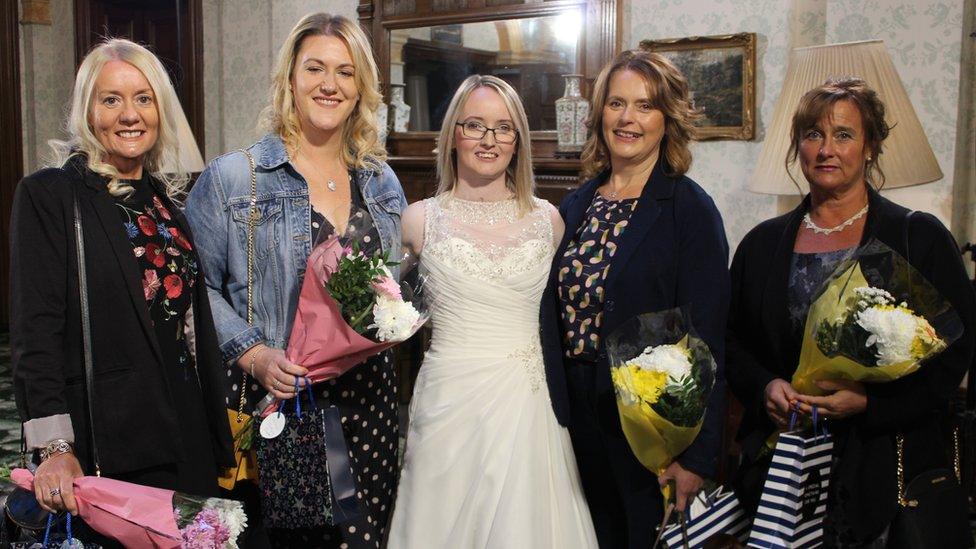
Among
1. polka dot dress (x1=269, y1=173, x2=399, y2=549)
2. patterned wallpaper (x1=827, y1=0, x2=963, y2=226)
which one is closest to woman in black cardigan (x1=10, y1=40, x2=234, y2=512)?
polka dot dress (x1=269, y1=173, x2=399, y2=549)

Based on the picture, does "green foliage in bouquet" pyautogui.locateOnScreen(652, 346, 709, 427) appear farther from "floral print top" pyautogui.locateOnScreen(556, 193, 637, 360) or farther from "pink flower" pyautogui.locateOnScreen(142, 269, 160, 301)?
"pink flower" pyautogui.locateOnScreen(142, 269, 160, 301)

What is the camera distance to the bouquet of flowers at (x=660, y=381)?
1974 mm

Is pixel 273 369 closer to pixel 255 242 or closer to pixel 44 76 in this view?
pixel 255 242

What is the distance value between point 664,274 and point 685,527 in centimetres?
62

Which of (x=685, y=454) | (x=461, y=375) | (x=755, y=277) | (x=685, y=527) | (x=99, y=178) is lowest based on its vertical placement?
(x=685, y=527)

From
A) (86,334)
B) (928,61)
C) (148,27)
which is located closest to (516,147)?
(86,334)

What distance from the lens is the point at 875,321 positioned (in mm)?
1994

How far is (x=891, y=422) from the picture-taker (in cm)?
218

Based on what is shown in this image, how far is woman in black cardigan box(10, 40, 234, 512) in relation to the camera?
179cm

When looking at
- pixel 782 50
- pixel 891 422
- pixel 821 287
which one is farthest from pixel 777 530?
pixel 782 50

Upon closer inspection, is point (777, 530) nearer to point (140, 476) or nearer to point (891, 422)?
point (891, 422)

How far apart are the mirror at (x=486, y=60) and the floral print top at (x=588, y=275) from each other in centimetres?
292

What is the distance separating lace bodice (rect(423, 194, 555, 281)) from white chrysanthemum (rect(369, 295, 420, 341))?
0.44 m

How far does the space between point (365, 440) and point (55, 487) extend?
848mm
